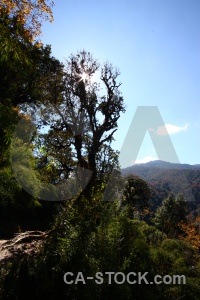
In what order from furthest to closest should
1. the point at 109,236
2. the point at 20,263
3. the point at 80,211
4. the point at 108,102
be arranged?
the point at 108,102 → the point at 80,211 → the point at 109,236 → the point at 20,263

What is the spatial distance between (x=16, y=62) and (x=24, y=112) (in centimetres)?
1472

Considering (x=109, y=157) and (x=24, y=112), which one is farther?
(x=109, y=157)

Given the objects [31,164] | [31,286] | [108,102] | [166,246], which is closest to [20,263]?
[31,286]

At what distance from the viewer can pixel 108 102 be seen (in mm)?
13859

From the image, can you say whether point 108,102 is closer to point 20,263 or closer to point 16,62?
point 20,263

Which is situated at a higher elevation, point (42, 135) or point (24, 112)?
point (24, 112)

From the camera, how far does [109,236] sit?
532 centimetres

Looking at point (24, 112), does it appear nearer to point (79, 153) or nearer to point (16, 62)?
point (79, 153)

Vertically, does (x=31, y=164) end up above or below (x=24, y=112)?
below

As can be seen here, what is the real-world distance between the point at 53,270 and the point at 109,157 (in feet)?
46.5

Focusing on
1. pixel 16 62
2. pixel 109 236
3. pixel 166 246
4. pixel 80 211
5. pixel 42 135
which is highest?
pixel 42 135

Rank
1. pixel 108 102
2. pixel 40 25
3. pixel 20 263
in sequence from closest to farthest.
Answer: pixel 20 263
pixel 40 25
pixel 108 102

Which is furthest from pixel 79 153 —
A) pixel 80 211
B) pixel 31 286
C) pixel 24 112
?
pixel 31 286

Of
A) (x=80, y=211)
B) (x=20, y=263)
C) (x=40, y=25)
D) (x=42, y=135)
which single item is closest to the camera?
(x=20, y=263)
